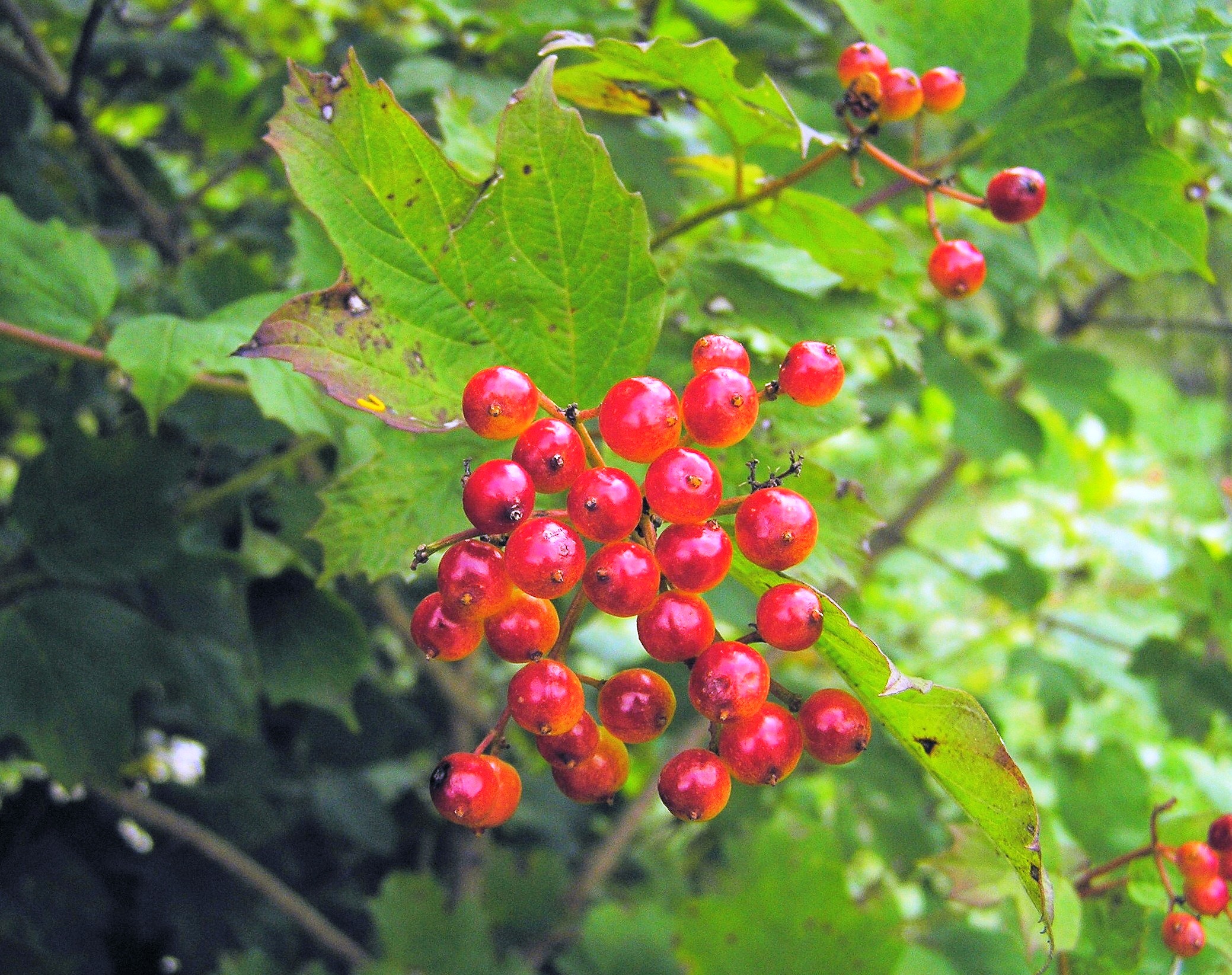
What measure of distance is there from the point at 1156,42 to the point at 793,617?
0.87 meters

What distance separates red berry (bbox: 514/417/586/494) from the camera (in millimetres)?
728

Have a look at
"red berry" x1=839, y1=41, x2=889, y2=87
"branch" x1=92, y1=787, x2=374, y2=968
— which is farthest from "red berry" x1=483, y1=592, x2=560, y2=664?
"branch" x1=92, y1=787, x2=374, y2=968

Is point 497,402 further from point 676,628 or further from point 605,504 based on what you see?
point 676,628

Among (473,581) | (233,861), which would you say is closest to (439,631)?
(473,581)

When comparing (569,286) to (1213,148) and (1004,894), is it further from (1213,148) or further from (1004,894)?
(1213,148)

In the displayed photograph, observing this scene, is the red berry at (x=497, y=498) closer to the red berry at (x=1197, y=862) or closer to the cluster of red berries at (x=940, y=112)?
the cluster of red berries at (x=940, y=112)

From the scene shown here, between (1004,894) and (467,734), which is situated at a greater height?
(1004,894)

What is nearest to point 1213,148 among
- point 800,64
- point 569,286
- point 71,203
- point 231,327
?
point 800,64

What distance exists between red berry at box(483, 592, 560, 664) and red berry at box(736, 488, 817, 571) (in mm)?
182

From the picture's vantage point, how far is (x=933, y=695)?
0.68 metres

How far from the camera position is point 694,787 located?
0.75m

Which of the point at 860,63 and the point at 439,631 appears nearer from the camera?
the point at 439,631

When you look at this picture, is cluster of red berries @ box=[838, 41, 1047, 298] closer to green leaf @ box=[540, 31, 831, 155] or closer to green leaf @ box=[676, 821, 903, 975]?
green leaf @ box=[540, 31, 831, 155]

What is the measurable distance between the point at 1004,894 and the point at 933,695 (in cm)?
60
